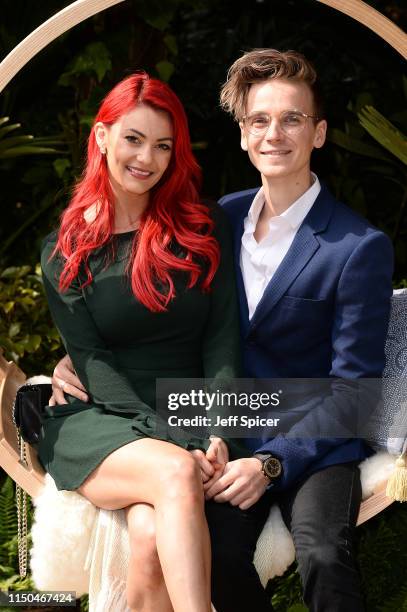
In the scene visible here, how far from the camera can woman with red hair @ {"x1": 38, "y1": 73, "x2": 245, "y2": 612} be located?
2799 mm

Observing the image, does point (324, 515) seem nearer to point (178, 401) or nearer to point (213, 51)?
point (178, 401)

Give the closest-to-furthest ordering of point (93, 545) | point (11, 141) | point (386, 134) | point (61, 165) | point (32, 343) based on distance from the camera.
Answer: point (93, 545) < point (386, 134) < point (32, 343) < point (11, 141) < point (61, 165)

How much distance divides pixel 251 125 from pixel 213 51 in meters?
2.09

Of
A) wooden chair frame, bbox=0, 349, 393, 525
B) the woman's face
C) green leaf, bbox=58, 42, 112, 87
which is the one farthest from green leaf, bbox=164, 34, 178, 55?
wooden chair frame, bbox=0, 349, 393, 525

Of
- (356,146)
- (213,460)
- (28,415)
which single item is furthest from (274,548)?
(356,146)

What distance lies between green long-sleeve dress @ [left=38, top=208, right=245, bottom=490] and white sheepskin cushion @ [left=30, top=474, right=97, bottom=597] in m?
0.10

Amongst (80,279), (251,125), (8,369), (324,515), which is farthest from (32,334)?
(324,515)

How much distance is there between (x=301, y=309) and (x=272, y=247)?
0.23 meters

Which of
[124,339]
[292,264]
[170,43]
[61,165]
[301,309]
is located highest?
[170,43]

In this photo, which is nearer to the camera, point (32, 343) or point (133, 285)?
point (133, 285)

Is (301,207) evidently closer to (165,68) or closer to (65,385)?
(65,385)

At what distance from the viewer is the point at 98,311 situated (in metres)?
2.86

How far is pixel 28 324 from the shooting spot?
416 centimetres

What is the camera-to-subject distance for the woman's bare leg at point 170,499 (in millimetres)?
2396
